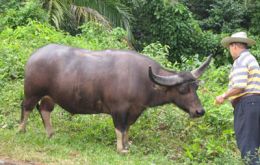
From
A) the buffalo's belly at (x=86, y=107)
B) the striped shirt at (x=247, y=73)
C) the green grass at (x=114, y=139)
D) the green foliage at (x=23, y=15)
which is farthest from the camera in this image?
the green foliage at (x=23, y=15)

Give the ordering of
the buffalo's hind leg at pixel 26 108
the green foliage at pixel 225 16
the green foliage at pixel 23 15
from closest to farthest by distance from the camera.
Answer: the buffalo's hind leg at pixel 26 108
the green foliage at pixel 23 15
the green foliage at pixel 225 16

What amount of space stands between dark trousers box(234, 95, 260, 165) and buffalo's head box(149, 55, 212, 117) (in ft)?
2.89

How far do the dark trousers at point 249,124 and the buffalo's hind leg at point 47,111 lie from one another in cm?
293

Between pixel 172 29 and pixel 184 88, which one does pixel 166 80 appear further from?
pixel 172 29

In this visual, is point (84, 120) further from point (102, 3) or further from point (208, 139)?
point (102, 3)

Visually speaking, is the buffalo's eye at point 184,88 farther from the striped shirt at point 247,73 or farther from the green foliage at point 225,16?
the green foliage at point 225,16

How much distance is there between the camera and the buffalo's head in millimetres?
7621

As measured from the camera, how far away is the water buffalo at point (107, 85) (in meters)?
7.66

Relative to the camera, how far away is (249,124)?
6.81 meters

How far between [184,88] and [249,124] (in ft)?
3.98

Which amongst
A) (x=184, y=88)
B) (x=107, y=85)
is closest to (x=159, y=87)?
(x=184, y=88)

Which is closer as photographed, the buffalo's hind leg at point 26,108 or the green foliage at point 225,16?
the buffalo's hind leg at point 26,108

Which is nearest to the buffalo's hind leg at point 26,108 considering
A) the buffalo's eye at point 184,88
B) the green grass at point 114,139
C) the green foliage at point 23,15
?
the green grass at point 114,139

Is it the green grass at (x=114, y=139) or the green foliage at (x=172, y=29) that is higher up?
the green foliage at (x=172, y=29)
